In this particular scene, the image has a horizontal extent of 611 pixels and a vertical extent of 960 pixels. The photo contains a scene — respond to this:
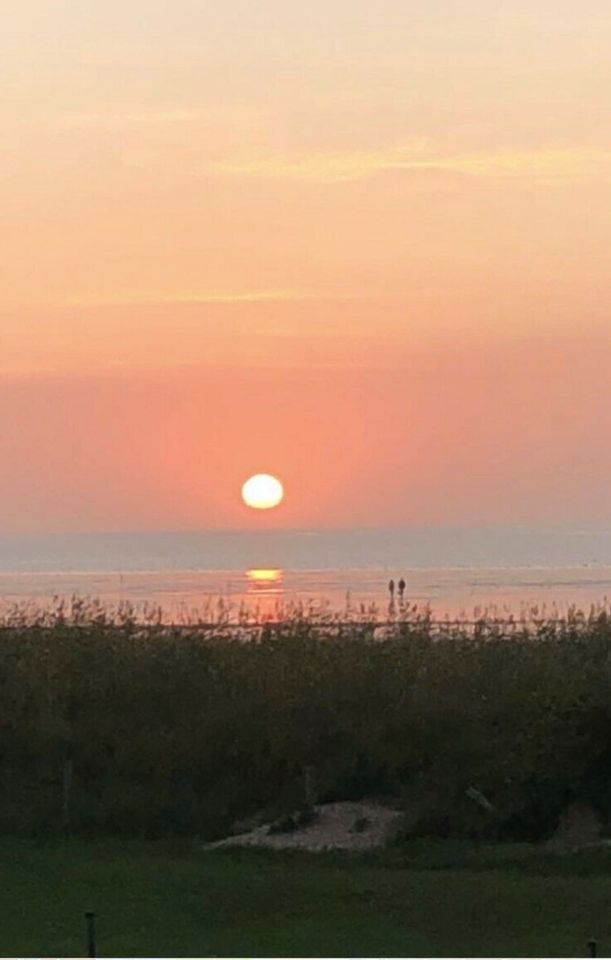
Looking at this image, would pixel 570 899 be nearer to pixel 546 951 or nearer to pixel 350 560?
pixel 546 951

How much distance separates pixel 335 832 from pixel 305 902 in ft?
14.2

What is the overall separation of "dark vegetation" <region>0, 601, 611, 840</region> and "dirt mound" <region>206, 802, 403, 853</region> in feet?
1.41

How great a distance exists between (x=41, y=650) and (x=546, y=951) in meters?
12.4

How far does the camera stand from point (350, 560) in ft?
353

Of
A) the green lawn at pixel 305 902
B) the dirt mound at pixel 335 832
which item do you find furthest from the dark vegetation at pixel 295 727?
the green lawn at pixel 305 902

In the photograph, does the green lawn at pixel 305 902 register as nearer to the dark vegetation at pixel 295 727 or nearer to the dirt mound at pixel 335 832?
Result: the dirt mound at pixel 335 832

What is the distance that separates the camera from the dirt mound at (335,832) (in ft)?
56.8

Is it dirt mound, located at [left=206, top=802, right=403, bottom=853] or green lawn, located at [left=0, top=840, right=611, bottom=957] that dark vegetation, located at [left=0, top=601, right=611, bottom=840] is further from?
green lawn, located at [left=0, top=840, right=611, bottom=957]

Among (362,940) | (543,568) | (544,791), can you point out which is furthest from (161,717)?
(543,568)

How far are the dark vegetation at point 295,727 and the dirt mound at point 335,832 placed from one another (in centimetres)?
43

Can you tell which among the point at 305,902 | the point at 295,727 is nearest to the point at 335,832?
the point at 295,727

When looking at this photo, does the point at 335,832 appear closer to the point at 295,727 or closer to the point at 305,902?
the point at 295,727

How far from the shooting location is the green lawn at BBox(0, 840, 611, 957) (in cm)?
1170

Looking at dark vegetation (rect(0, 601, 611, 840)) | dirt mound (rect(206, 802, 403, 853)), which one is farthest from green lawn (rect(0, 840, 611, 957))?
dark vegetation (rect(0, 601, 611, 840))
